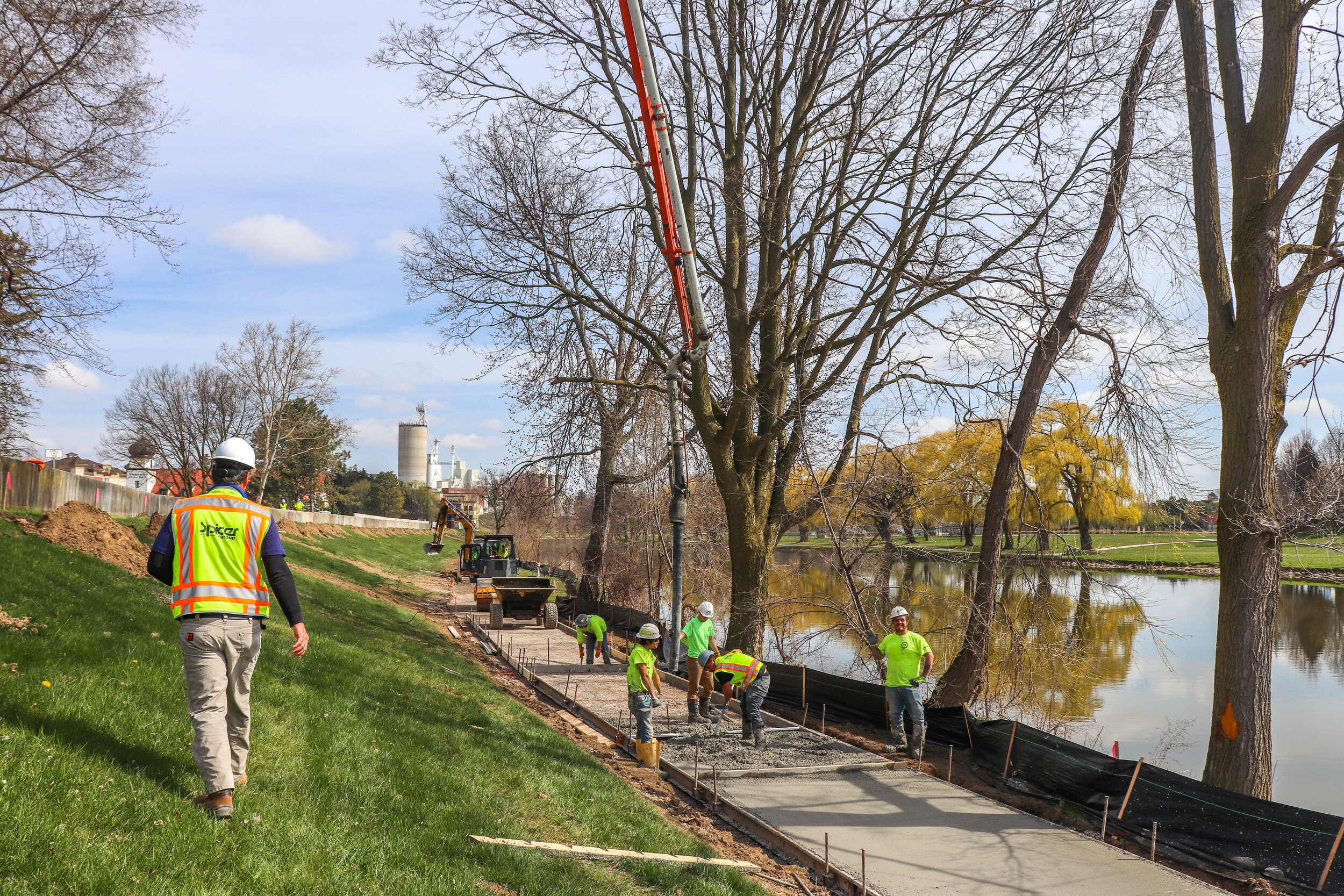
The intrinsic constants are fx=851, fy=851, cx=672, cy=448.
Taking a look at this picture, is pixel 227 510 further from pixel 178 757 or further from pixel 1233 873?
pixel 1233 873

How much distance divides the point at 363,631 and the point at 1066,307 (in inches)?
551

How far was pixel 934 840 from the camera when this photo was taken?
327 inches

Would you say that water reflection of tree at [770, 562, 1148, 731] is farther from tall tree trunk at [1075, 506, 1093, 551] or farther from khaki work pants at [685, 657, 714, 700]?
khaki work pants at [685, 657, 714, 700]

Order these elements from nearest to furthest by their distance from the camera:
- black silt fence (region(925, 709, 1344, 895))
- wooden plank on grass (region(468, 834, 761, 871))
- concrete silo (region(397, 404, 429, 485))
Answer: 1. wooden plank on grass (region(468, 834, 761, 871))
2. black silt fence (region(925, 709, 1344, 895))
3. concrete silo (region(397, 404, 429, 485))

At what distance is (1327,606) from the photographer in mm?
35062

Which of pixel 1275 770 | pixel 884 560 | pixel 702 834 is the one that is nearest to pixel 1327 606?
pixel 1275 770

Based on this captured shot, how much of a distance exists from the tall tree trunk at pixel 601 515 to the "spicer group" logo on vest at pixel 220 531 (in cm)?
1917

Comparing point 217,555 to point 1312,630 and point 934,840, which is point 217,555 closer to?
point 934,840

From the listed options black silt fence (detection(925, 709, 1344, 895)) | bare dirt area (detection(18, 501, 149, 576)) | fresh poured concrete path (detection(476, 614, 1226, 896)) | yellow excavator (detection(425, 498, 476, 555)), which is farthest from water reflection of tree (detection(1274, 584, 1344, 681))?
yellow excavator (detection(425, 498, 476, 555))

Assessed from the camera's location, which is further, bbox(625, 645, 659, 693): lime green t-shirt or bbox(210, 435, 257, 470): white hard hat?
bbox(625, 645, 659, 693): lime green t-shirt

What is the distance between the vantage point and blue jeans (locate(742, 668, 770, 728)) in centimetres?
1168

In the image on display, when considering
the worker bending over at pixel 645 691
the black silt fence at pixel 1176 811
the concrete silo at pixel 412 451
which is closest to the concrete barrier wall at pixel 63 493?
the worker bending over at pixel 645 691

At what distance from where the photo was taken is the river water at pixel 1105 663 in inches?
551

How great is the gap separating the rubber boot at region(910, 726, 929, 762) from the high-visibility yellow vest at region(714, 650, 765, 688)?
2246 millimetres
